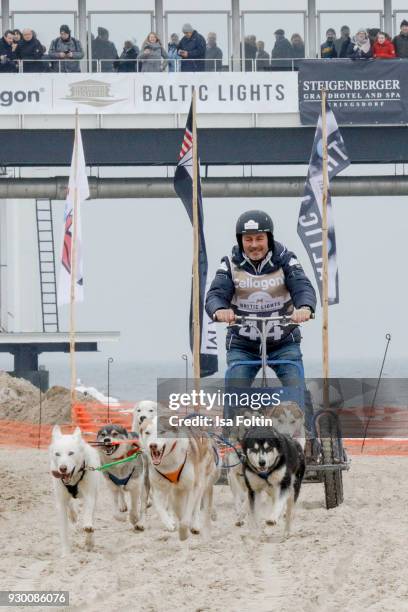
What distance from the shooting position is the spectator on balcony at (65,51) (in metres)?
28.8

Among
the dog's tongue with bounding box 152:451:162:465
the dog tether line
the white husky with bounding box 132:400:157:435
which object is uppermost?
the white husky with bounding box 132:400:157:435

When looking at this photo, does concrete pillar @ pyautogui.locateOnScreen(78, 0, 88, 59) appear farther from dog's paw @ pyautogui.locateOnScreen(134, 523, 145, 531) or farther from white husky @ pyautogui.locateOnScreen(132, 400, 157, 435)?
dog's paw @ pyautogui.locateOnScreen(134, 523, 145, 531)

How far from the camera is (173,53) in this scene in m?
29.0

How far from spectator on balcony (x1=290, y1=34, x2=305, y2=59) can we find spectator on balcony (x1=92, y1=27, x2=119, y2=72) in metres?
3.61

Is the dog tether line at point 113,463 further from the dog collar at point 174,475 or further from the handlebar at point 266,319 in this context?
the handlebar at point 266,319

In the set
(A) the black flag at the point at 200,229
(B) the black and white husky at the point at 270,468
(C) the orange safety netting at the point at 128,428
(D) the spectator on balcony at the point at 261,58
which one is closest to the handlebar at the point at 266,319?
(B) the black and white husky at the point at 270,468

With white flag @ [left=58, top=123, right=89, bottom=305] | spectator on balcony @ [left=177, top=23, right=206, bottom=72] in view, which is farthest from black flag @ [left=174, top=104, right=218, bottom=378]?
spectator on balcony @ [left=177, top=23, right=206, bottom=72]

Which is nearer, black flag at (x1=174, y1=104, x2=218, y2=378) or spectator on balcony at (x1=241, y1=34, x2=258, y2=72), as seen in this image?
black flag at (x1=174, y1=104, x2=218, y2=378)

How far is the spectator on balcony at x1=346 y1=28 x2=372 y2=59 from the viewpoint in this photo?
1140 inches

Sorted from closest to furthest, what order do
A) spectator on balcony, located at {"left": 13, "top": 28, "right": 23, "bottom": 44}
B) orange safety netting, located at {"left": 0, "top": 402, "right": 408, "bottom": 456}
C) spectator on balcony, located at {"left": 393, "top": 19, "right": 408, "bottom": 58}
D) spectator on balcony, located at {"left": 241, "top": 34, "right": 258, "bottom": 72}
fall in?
orange safety netting, located at {"left": 0, "top": 402, "right": 408, "bottom": 456} → spectator on balcony, located at {"left": 13, "top": 28, "right": 23, "bottom": 44} → spectator on balcony, located at {"left": 393, "top": 19, "right": 408, "bottom": 58} → spectator on balcony, located at {"left": 241, "top": 34, "right": 258, "bottom": 72}

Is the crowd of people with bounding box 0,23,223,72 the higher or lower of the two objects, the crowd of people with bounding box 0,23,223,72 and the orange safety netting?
the higher

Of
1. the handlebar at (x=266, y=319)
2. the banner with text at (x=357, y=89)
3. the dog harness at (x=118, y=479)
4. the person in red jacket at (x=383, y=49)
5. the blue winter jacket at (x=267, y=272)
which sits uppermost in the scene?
the person in red jacket at (x=383, y=49)

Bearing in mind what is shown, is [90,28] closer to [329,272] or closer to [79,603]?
[329,272]

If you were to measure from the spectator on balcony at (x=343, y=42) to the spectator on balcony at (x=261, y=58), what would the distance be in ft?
4.71
